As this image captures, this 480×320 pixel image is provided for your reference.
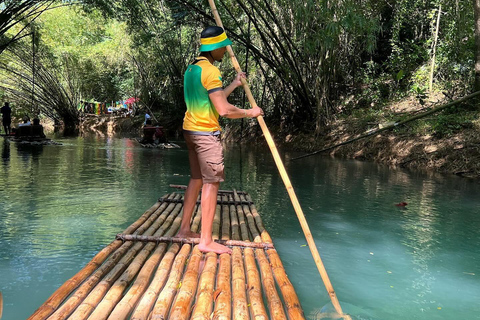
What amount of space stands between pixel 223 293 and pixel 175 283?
267 mm

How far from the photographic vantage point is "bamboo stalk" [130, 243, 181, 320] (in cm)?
178

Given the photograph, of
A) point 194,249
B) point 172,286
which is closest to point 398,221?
point 194,249

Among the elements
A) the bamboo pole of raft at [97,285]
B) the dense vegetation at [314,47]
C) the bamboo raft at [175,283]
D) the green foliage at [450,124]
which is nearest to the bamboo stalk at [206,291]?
the bamboo raft at [175,283]

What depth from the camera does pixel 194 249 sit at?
2.61m

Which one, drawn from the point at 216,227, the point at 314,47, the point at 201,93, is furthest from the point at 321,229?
the point at 314,47

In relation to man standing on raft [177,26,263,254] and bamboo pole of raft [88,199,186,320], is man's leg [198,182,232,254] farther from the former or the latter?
bamboo pole of raft [88,199,186,320]

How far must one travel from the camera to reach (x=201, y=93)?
8.56 feet

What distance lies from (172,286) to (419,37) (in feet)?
43.3

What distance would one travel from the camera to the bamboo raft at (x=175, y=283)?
181 centimetres

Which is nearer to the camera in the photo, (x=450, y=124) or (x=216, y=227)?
(x=216, y=227)

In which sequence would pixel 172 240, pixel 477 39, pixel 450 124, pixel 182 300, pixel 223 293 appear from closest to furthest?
pixel 182 300
pixel 223 293
pixel 172 240
pixel 477 39
pixel 450 124

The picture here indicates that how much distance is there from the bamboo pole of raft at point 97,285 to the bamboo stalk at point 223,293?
0.54m

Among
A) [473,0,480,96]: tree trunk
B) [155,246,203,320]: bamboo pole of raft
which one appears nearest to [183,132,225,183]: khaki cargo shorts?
[155,246,203,320]: bamboo pole of raft

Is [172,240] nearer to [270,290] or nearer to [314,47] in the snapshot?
[270,290]
